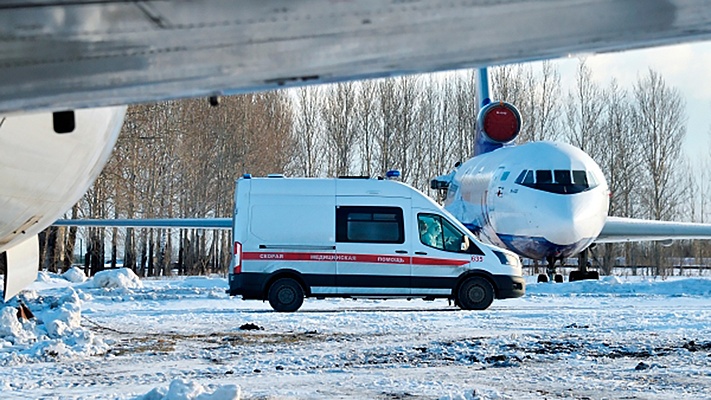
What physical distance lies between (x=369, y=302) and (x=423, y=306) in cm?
174

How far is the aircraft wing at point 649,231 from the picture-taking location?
2491 cm

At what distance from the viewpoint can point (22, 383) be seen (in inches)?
298

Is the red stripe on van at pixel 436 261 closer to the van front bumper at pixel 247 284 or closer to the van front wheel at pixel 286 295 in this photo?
the van front wheel at pixel 286 295

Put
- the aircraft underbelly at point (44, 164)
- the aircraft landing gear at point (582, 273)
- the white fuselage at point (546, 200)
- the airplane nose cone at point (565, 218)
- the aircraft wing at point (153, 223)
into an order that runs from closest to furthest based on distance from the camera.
→ 1. the aircraft underbelly at point (44, 164)
2. the airplane nose cone at point (565, 218)
3. the white fuselage at point (546, 200)
4. the aircraft landing gear at point (582, 273)
5. the aircraft wing at point (153, 223)

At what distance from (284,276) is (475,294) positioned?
3.05 meters

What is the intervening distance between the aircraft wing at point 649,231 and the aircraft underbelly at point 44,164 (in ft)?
68.6

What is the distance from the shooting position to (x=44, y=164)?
479 cm

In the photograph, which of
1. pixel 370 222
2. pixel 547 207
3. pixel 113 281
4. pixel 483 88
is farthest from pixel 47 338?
pixel 483 88

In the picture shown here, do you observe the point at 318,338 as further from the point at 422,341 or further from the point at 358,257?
the point at 358,257

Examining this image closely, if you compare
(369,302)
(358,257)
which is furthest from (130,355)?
(369,302)

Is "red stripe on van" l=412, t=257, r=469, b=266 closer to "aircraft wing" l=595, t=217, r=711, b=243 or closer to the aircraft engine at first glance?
"aircraft wing" l=595, t=217, r=711, b=243

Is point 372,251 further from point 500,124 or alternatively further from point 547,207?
point 500,124

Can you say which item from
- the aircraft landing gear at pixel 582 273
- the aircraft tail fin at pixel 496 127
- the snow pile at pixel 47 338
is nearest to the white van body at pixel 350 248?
the snow pile at pixel 47 338

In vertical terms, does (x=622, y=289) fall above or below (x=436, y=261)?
below
